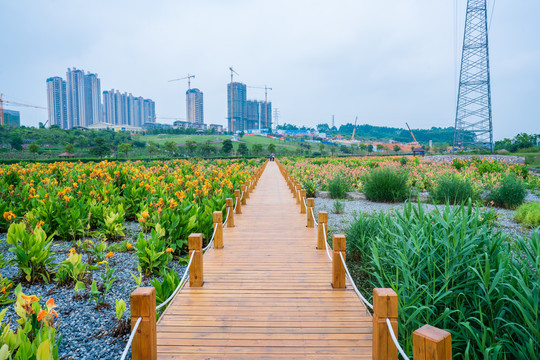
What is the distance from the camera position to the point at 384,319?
2107 millimetres

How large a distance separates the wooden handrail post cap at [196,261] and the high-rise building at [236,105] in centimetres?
13717

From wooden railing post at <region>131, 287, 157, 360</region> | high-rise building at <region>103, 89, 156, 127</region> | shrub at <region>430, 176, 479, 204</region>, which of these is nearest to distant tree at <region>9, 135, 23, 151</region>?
shrub at <region>430, 176, 479, 204</region>

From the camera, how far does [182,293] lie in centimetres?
359

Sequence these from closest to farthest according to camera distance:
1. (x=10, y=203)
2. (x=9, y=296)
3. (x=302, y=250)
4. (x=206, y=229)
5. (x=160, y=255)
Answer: (x=9, y=296) < (x=160, y=255) < (x=302, y=250) < (x=206, y=229) < (x=10, y=203)

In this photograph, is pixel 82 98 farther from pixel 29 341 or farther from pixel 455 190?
pixel 29 341

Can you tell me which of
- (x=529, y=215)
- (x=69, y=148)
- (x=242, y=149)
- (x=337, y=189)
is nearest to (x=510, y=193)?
(x=529, y=215)

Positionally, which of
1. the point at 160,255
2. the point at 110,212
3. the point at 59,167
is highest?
the point at 59,167

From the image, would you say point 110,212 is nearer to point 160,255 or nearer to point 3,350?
point 160,255

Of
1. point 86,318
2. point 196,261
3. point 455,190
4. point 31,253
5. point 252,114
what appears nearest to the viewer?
point 86,318

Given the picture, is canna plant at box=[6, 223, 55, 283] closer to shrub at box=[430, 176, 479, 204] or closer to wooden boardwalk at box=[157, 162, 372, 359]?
wooden boardwalk at box=[157, 162, 372, 359]

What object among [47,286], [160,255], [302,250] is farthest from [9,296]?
[302,250]

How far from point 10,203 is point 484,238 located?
892cm

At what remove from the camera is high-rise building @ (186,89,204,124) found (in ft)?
516

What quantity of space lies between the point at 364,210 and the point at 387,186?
1.89m
